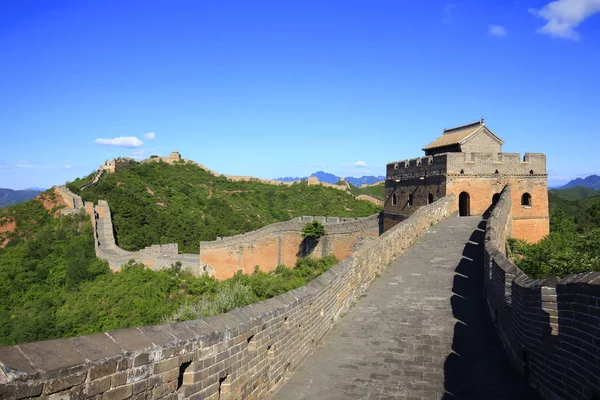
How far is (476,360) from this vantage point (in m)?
5.92

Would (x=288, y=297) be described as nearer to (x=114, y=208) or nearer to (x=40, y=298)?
(x=40, y=298)

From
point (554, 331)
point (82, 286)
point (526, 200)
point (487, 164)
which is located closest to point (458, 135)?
point (487, 164)

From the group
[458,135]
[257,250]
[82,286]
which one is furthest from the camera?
[257,250]

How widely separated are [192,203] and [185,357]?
3588 cm

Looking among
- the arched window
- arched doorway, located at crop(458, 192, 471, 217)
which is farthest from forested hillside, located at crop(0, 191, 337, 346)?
the arched window

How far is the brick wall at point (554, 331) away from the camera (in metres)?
3.73

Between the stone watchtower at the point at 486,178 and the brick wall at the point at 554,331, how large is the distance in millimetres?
11576

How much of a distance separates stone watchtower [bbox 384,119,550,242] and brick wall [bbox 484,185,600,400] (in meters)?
11.6

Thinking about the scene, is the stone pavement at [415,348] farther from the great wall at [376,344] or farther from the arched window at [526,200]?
the arched window at [526,200]

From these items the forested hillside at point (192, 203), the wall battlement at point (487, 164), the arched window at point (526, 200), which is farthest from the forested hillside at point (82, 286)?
the arched window at point (526, 200)

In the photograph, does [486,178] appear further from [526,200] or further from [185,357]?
[185,357]

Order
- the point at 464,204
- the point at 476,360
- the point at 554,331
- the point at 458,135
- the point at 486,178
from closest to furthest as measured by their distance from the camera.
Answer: the point at 554,331 < the point at 476,360 < the point at 486,178 < the point at 464,204 < the point at 458,135

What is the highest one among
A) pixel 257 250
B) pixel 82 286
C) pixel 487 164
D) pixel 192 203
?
pixel 487 164

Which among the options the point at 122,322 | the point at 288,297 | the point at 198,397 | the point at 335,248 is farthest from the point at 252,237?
the point at 198,397
